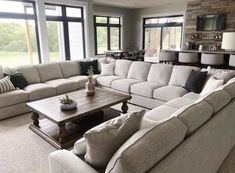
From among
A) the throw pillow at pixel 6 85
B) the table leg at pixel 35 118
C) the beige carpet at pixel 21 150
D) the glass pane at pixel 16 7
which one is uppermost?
the glass pane at pixel 16 7

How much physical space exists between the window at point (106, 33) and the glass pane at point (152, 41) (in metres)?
1.47

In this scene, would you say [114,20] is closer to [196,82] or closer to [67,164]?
[196,82]

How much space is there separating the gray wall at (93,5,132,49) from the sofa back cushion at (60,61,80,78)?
4182 mm

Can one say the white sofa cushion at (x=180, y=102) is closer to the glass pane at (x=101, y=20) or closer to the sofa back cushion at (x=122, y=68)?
the sofa back cushion at (x=122, y=68)

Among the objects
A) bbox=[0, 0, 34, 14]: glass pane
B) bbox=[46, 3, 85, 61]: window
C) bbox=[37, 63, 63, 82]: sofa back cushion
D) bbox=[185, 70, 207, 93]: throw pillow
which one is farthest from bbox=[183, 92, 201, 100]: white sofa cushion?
bbox=[0, 0, 34, 14]: glass pane

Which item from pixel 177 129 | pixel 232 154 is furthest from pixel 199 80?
pixel 177 129

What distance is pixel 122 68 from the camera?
4.96 meters

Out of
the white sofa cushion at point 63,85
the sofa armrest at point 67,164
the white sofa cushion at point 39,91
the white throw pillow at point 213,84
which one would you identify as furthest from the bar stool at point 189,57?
the sofa armrest at point 67,164

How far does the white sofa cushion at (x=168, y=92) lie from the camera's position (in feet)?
11.6

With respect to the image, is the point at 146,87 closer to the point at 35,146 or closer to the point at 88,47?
the point at 35,146

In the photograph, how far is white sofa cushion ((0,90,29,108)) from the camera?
3.51 metres

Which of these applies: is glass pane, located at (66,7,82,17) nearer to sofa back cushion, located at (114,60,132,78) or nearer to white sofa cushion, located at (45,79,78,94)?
sofa back cushion, located at (114,60,132,78)

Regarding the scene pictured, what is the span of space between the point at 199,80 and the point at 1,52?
5.30m

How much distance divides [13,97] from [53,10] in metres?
4.11
